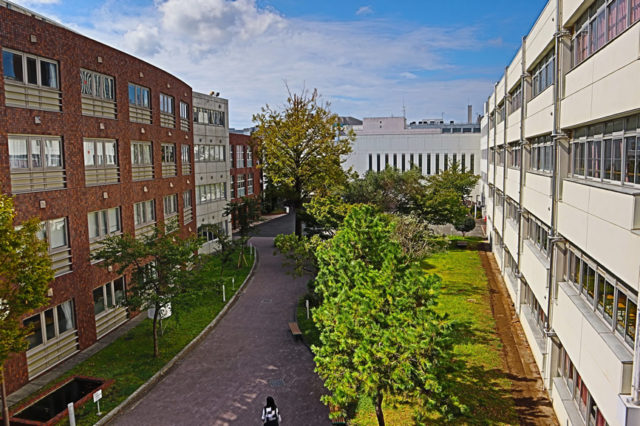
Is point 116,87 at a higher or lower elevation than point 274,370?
higher

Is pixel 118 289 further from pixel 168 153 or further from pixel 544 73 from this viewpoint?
pixel 544 73

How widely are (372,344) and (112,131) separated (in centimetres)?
1733

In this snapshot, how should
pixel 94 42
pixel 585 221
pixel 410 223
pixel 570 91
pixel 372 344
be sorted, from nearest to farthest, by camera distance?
pixel 372 344 < pixel 585 221 < pixel 570 91 < pixel 94 42 < pixel 410 223

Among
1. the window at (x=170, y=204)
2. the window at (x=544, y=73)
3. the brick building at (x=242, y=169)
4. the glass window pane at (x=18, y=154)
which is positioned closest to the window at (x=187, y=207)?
the window at (x=170, y=204)

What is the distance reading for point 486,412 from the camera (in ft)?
43.9

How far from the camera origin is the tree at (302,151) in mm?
36728

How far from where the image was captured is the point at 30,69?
55.7ft

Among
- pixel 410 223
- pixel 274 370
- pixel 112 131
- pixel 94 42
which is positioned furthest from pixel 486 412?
pixel 94 42

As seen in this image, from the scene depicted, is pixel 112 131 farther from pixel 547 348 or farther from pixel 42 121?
pixel 547 348

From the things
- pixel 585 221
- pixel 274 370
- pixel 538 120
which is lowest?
pixel 274 370

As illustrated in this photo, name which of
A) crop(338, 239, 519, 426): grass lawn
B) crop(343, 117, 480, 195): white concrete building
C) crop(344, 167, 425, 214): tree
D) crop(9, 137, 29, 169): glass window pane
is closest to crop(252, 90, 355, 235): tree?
crop(344, 167, 425, 214): tree

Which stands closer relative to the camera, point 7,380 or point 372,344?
point 372,344

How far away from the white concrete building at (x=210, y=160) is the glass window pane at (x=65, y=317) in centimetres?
1693

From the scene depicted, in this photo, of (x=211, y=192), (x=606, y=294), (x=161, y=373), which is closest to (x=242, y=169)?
(x=211, y=192)
